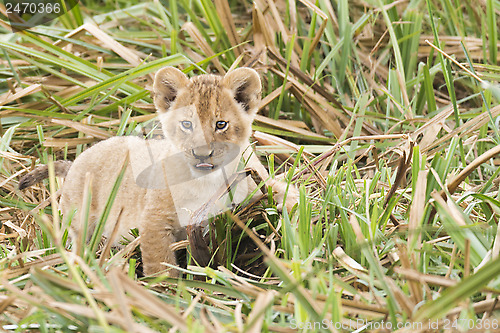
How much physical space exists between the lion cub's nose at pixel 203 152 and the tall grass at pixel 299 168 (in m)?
0.37

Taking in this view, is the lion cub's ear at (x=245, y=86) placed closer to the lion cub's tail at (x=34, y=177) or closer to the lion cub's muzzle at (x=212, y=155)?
the lion cub's muzzle at (x=212, y=155)

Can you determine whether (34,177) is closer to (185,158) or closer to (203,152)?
(185,158)

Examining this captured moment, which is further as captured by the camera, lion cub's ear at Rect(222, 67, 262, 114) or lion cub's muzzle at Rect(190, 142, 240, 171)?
lion cub's ear at Rect(222, 67, 262, 114)

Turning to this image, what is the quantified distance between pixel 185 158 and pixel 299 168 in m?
0.80

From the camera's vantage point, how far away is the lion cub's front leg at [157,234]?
3.26m

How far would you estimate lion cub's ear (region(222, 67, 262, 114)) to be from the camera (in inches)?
135

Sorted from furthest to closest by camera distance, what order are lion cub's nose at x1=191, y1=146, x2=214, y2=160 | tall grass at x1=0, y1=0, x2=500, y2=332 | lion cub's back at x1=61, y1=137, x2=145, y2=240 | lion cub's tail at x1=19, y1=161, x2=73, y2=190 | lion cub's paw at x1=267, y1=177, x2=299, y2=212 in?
lion cub's back at x1=61, y1=137, x2=145, y2=240, lion cub's tail at x1=19, y1=161, x2=73, y2=190, lion cub's paw at x1=267, y1=177, x2=299, y2=212, lion cub's nose at x1=191, y1=146, x2=214, y2=160, tall grass at x1=0, y1=0, x2=500, y2=332

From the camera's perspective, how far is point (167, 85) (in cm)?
359

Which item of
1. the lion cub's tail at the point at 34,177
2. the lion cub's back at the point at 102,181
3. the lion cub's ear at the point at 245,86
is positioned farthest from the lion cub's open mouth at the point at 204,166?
the lion cub's tail at the point at 34,177

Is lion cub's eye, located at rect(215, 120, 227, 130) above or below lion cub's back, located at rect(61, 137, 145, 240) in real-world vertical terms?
above

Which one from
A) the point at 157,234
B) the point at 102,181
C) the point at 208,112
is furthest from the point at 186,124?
the point at 102,181

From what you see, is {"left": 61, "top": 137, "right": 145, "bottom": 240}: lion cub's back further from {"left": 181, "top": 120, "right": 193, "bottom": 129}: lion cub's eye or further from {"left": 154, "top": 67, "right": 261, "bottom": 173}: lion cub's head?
{"left": 181, "top": 120, "right": 193, "bottom": 129}: lion cub's eye

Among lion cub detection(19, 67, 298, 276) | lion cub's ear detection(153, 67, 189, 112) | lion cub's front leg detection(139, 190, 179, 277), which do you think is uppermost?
lion cub's ear detection(153, 67, 189, 112)

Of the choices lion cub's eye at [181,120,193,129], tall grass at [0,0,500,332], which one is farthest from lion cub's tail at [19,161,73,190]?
lion cub's eye at [181,120,193,129]
